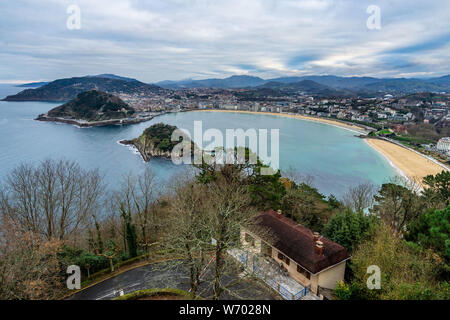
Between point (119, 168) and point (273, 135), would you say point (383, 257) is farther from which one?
Result: point (273, 135)

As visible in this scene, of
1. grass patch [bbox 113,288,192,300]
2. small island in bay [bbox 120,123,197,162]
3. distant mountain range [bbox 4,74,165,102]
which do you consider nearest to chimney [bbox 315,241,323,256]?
grass patch [bbox 113,288,192,300]

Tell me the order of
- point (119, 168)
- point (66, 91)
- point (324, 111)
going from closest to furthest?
point (119, 168) < point (324, 111) < point (66, 91)

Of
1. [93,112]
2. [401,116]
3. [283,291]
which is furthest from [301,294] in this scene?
[401,116]

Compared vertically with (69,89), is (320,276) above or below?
below

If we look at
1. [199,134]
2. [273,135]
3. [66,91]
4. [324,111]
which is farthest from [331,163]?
[66,91]

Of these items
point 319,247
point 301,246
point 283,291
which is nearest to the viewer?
point 283,291

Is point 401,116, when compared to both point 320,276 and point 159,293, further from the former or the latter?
point 159,293
